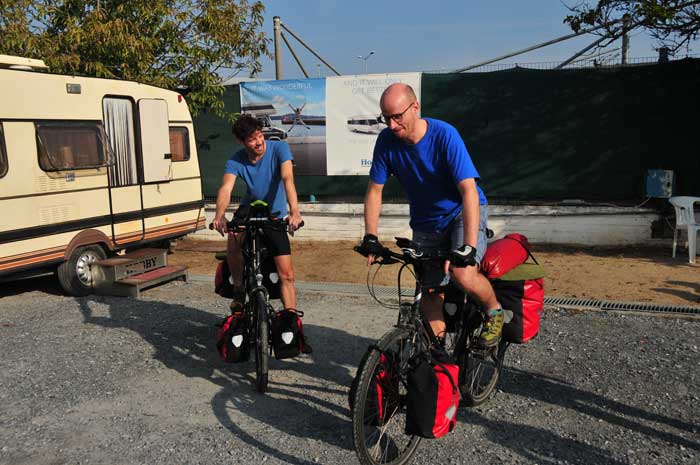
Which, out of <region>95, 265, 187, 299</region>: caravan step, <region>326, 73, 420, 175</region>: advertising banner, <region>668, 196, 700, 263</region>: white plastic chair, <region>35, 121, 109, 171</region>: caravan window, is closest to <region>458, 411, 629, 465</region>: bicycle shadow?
<region>95, 265, 187, 299</region>: caravan step

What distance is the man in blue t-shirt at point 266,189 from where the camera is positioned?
5.16 meters

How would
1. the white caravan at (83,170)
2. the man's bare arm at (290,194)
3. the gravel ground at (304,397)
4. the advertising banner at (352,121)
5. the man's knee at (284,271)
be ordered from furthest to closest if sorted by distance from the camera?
the advertising banner at (352,121), the white caravan at (83,170), the man's knee at (284,271), the man's bare arm at (290,194), the gravel ground at (304,397)

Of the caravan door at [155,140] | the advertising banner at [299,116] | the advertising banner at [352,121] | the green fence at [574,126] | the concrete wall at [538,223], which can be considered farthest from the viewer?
the advertising banner at [299,116]

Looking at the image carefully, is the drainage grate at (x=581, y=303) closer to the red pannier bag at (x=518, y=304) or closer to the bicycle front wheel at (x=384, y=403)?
the red pannier bag at (x=518, y=304)

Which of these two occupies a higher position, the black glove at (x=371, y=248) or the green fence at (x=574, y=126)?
the green fence at (x=574, y=126)

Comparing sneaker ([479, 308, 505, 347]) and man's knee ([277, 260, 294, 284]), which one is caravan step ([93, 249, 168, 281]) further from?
sneaker ([479, 308, 505, 347])

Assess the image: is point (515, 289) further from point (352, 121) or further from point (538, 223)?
point (352, 121)

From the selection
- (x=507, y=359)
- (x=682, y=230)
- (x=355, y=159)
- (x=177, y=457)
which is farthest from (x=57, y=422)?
(x=682, y=230)

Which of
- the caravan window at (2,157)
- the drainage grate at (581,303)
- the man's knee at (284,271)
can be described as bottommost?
the drainage grate at (581,303)

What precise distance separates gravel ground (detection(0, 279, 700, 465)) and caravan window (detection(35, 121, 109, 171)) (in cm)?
220

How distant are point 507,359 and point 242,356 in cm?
212

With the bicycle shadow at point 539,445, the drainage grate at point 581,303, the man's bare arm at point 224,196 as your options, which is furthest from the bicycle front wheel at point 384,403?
the drainage grate at point 581,303

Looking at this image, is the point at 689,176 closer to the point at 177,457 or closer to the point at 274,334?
the point at 274,334

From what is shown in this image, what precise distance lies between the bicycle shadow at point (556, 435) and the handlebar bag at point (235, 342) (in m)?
1.63
